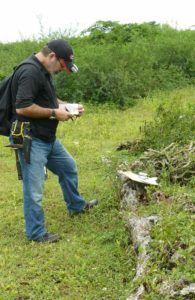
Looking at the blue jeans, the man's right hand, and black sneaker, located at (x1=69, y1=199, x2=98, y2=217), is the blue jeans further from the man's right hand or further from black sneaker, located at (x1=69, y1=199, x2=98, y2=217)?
black sneaker, located at (x1=69, y1=199, x2=98, y2=217)

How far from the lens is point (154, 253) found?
4.07m

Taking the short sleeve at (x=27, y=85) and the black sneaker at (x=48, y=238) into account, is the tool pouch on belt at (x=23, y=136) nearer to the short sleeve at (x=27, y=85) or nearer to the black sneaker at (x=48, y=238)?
the short sleeve at (x=27, y=85)

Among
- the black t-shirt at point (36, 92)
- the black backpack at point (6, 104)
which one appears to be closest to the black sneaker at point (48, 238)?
the black t-shirt at point (36, 92)

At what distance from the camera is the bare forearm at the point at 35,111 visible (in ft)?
16.9

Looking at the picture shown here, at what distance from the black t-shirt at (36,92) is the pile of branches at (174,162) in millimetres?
1066

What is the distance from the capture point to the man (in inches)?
203

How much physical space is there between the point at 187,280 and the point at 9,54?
12103mm

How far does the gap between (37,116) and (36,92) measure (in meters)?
0.20

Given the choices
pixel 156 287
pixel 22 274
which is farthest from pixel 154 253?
pixel 22 274

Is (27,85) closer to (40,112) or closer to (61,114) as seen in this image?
(40,112)

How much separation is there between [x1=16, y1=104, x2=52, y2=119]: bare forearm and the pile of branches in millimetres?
1176

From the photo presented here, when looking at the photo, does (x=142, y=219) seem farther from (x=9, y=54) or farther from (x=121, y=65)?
(x=9, y=54)

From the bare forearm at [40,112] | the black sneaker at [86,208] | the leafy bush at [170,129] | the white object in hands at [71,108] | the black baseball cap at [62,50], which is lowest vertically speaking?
the black sneaker at [86,208]

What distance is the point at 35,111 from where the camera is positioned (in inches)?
203
